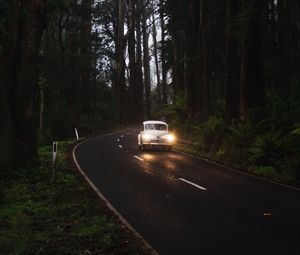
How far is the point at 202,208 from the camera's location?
1196cm

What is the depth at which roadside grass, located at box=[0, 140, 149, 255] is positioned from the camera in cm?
855

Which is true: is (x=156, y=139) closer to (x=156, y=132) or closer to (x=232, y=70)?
(x=156, y=132)

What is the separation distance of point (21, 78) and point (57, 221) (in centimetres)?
954

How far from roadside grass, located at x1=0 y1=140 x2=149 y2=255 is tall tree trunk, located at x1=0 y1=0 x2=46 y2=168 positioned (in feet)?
6.89

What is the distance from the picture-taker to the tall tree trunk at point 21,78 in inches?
728

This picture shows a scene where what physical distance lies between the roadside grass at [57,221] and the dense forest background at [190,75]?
375cm

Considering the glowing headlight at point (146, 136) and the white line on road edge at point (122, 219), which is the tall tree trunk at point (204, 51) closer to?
the glowing headlight at point (146, 136)

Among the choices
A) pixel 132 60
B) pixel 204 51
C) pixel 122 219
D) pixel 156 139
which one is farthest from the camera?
pixel 132 60

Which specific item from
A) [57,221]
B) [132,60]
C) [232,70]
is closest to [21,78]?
[57,221]

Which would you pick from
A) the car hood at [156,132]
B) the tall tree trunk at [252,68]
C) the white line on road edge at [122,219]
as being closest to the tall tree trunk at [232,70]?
the tall tree trunk at [252,68]

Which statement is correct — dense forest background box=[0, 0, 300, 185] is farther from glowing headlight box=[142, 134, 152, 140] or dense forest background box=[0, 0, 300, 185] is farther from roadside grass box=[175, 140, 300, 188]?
glowing headlight box=[142, 134, 152, 140]

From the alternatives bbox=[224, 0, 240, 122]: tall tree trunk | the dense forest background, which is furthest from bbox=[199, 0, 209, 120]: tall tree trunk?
bbox=[224, 0, 240, 122]: tall tree trunk

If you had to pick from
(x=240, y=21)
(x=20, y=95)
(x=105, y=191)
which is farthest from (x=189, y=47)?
(x=105, y=191)

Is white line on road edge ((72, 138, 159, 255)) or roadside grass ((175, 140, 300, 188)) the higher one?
white line on road edge ((72, 138, 159, 255))
